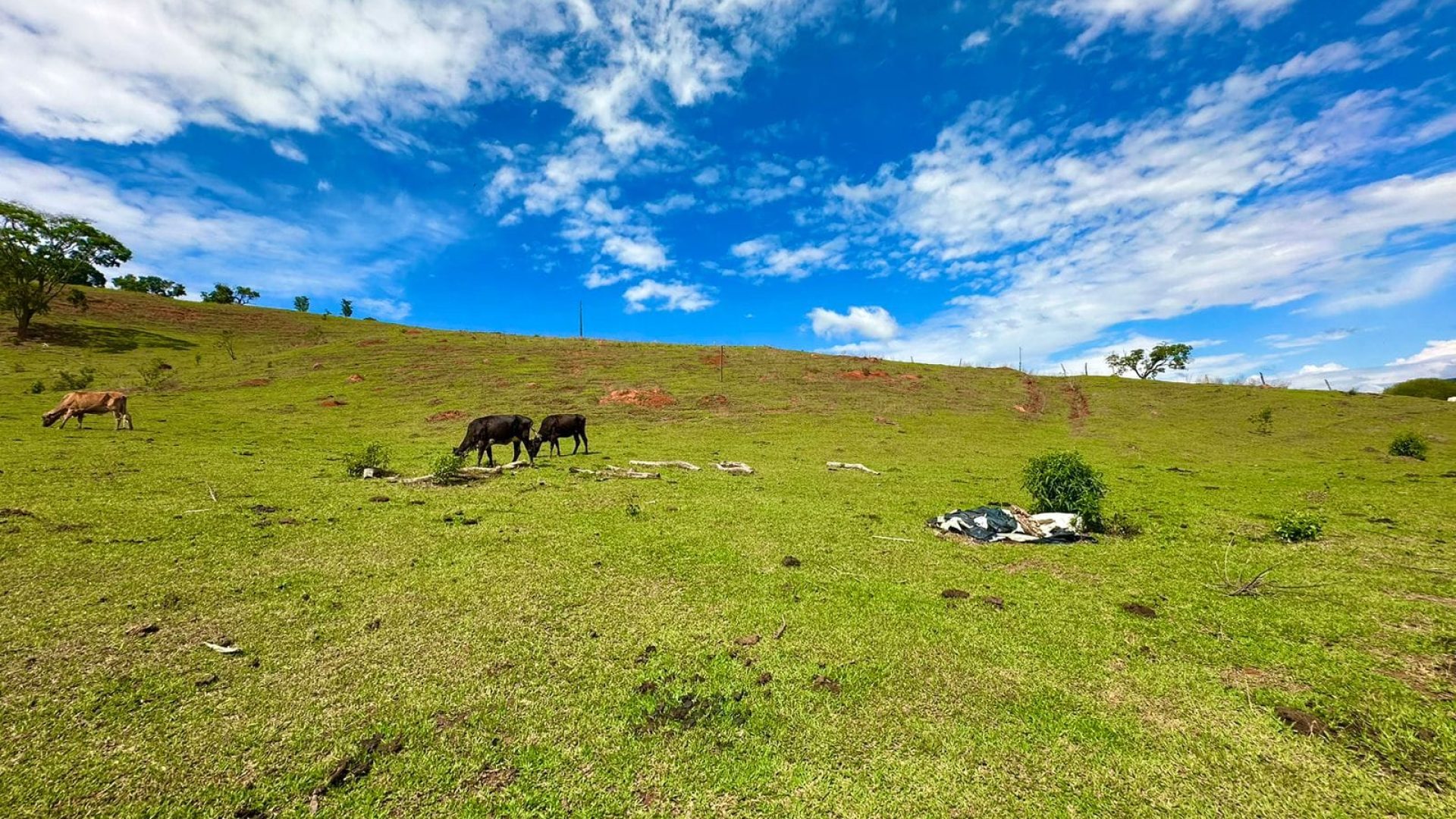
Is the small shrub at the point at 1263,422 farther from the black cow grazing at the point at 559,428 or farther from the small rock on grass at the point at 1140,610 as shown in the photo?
the black cow grazing at the point at 559,428

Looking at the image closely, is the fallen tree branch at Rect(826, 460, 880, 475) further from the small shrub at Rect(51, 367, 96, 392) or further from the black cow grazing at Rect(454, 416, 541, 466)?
the small shrub at Rect(51, 367, 96, 392)

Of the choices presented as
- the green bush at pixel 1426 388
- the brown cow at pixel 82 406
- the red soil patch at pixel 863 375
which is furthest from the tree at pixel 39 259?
the green bush at pixel 1426 388

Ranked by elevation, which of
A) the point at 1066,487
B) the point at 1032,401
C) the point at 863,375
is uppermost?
the point at 863,375

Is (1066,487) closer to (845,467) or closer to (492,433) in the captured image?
(845,467)

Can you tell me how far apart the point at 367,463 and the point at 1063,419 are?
49419 mm

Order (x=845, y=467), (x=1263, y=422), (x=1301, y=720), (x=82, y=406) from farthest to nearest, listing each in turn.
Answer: (x=1263, y=422) → (x=845, y=467) → (x=82, y=406) → (x=1301, y=720)

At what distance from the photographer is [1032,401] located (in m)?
50.5

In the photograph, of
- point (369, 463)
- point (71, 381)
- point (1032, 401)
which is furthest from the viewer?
point (1032, 401)

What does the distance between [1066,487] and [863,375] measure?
144 ft

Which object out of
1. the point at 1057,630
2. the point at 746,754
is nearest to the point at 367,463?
the point at 746,754

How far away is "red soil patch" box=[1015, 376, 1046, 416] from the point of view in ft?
154

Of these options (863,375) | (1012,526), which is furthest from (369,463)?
(863,375)

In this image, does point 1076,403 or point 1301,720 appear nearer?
point 1301,720

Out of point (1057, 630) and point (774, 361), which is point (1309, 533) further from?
point (774, 361)
